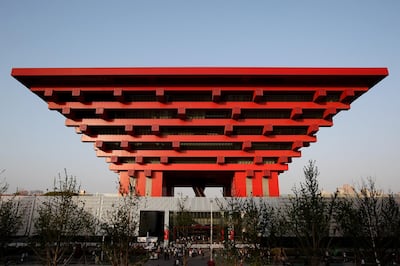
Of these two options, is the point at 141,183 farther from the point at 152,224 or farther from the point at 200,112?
the point at 200,112

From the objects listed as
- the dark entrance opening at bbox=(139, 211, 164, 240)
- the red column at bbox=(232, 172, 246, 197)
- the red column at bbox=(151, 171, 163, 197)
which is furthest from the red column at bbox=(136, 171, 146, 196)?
the red column at bbox=(232, 172, 246, 197)

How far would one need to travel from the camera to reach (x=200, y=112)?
40750 mm

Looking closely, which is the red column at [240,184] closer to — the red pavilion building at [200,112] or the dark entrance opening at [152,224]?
the red pavilion building at [200,112]

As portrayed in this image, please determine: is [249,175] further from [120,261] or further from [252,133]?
[120,261]

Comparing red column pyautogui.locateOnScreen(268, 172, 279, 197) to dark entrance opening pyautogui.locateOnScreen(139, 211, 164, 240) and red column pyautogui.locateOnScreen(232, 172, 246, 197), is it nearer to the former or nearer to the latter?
red column pyautogui.locateOnScreen(232, 172, 246, 197)

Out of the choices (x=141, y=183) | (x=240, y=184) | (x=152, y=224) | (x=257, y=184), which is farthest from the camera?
(x=152, y=224)

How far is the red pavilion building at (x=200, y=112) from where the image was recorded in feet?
119

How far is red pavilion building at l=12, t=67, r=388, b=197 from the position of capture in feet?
119

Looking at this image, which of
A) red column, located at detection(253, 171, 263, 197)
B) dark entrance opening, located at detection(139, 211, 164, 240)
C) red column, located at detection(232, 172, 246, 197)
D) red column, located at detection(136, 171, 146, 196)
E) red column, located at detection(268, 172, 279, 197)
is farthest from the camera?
dark entrance opening, located at detection(139, 211, 164, 240)

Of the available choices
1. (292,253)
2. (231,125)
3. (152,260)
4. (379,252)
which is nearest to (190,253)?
(152,260)

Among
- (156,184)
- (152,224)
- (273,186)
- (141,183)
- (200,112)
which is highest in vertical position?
(200,112)

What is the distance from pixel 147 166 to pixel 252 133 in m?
15.3

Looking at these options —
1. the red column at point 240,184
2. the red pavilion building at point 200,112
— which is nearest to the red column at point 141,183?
the red pavilion building at point 200,112

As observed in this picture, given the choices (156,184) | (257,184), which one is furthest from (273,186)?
(156,184)
